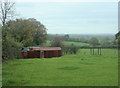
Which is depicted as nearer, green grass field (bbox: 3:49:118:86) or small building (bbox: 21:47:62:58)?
green grass field (bbox: 3:49:118:86)

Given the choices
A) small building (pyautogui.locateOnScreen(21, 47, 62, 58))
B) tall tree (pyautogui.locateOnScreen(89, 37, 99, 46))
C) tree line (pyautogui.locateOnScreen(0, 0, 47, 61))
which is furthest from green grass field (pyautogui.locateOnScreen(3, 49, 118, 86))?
tall tree (pyautogui.locateOnScreen(89, 37, 99, 46))

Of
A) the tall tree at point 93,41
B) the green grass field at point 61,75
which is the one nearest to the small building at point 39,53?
the green grass field at point 61,75

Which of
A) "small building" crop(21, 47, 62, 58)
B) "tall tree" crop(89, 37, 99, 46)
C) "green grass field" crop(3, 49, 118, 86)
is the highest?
"tall tree" crop(89, 37, 99, 46)

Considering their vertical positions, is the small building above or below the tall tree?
below

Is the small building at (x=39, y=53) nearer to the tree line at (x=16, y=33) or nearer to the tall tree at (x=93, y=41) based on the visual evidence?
the tree line at (x=16, y=33)

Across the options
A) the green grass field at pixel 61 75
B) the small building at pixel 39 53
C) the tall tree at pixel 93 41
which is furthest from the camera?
the tall tree at pixel 93 41

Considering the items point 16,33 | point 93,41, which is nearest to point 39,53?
point 16,33

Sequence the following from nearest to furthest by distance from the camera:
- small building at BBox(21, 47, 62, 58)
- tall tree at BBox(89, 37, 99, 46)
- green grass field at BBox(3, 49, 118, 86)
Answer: green grass field at BBox(3, 49, 118, 86), small building at BBox(21, 47, 62, 58), tall tree at BBox(89, 37, 99, 46)

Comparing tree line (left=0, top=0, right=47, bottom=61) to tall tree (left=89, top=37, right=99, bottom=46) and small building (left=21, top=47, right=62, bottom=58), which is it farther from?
tall tree (left=89, top=37, right=99, bottom=46)

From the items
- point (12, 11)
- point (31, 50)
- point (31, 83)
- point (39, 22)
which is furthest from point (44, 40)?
point (31, 83)

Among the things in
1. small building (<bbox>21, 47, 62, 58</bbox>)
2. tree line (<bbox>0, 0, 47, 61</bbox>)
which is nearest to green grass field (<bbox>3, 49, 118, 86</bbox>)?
tree line (<bbox>0, 0, 47, 61</bbox>)

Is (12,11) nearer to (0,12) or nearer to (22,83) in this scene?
(0,12)

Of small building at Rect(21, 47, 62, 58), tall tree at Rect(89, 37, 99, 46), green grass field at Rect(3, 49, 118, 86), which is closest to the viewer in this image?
green grass field at Rect(3, 49, 118, 86)

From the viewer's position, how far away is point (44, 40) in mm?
35344
